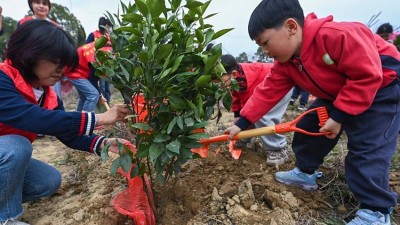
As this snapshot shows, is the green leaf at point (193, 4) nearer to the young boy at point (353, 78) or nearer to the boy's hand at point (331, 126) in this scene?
the young boy at point (353, 78)

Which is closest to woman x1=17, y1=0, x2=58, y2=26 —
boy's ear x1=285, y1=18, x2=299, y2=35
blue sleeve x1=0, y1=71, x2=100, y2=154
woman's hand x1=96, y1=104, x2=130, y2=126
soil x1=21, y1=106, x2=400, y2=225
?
soil x1=21, y1=106, x2=400, y2=225

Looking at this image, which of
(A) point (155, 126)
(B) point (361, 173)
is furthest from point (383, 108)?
(A) point (155, 126)

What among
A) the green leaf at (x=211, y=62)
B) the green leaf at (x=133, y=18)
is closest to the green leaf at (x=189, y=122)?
the green leaf at (x=211, y=62)

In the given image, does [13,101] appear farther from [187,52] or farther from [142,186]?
[187,52]

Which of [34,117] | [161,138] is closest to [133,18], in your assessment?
[161,138]

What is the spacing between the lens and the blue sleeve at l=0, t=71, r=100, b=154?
1.54 metres

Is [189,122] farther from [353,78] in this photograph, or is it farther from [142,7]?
[353,78]

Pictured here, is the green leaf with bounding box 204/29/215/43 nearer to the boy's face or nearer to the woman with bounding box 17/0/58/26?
the boy's face

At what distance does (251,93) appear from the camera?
2.90 metres

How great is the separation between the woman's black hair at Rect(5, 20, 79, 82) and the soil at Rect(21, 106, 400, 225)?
88 cm

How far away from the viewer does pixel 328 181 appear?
6.74ft

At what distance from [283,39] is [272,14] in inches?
5.8

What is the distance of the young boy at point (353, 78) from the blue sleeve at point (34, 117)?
1029mm

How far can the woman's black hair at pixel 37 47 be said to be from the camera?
5.19ft
